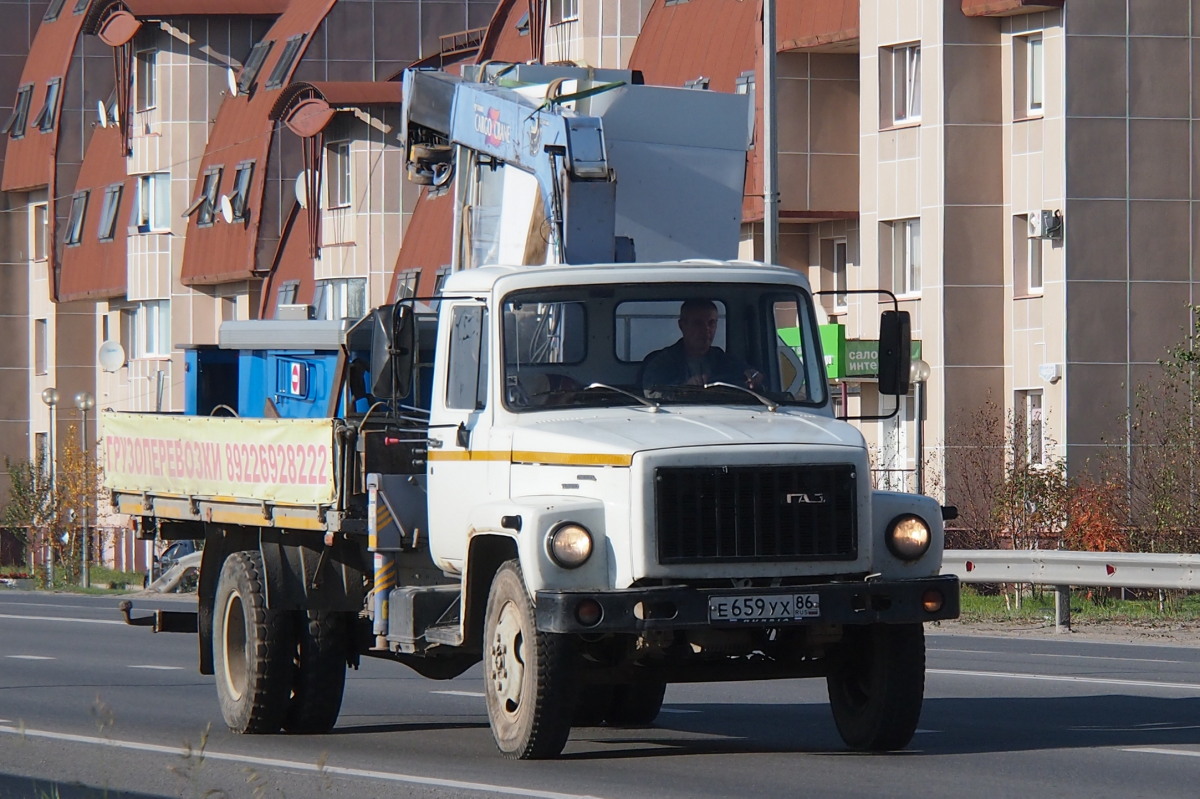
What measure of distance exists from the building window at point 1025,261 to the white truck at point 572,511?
2423 cm

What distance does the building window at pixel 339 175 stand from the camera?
57.9 meters

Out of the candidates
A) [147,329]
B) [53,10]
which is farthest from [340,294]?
[53,10]

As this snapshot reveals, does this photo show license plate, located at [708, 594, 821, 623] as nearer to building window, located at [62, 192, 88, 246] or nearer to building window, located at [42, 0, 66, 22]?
building window, located at [62, 192, 88, 246]

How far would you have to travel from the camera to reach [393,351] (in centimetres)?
1245

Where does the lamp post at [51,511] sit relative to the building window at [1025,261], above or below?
below

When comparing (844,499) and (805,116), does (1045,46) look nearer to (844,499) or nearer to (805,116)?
(805,116)

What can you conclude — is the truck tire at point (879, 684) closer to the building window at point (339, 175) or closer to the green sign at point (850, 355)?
the green sign at point (850, 355)

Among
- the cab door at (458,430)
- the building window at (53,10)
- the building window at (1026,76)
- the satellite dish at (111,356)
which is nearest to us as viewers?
the cab door at (458,430)

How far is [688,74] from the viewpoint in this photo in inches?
1769

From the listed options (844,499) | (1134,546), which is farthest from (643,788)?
(1134,546)

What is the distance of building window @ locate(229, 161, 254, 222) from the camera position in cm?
6093

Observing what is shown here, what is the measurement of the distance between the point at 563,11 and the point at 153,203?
18644 mm

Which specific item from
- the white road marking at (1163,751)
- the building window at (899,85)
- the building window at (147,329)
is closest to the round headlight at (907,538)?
the white road marking at (1163,751)

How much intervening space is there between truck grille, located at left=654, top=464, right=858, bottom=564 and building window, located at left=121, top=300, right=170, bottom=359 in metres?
54.8
